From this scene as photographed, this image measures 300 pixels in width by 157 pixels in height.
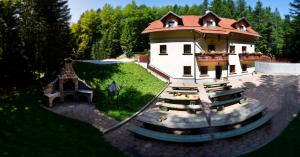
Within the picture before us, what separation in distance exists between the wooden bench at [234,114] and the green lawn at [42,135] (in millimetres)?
5669

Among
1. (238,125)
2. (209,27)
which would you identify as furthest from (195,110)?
(209,27)

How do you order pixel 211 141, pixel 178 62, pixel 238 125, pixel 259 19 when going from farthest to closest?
1. pixel 259 19
2. pixel 178 62
3. pixel 238 125
4. pixel 211 141

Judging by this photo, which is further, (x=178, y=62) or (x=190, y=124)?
(x=178, y=62)

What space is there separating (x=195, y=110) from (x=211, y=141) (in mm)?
4028

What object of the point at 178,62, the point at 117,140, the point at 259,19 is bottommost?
the point at 117,140

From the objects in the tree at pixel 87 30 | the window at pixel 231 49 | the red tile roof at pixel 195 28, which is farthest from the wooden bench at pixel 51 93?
the tree at pixel 87 30

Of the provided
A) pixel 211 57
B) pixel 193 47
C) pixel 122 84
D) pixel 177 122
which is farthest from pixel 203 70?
pixel 177 122

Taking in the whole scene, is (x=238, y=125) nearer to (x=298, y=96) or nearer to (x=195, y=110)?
(x=195, y=110)

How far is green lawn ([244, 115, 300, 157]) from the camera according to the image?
37.8ft

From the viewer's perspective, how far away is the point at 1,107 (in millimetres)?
17391

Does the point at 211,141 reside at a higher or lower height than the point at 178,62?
lower

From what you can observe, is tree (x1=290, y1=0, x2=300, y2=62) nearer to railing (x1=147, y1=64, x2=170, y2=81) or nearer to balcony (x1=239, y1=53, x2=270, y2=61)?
balcony (x1=239, y1=53, x2=270, y2=61)

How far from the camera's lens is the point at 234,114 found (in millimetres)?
15781

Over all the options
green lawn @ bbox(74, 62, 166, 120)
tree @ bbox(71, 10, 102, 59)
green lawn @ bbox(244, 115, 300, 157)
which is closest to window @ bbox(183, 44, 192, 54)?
green lawn @ bbox(74, 62, 166, 120)
